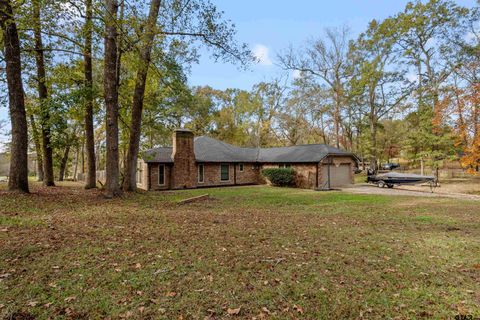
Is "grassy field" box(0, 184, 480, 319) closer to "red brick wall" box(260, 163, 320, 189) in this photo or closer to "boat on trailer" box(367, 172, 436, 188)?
"red brick wall" box(260, 163, 320, 189)

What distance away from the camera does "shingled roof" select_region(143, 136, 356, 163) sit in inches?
789

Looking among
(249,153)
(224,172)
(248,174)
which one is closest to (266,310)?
(224,172)

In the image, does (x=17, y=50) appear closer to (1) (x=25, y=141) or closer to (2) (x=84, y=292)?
(1) (x=25, y=141)

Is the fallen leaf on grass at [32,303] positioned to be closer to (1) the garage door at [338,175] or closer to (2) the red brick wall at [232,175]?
(2) the red brick wall at [232,175]

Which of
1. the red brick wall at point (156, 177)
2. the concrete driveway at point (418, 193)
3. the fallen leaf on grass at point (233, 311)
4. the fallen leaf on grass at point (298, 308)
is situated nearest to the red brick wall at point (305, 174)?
the concrete driveway at point (418, 193)

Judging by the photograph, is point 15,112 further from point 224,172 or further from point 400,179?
point 400,179

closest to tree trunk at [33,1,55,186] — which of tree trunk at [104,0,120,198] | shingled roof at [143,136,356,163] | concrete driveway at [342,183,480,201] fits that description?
tree trunk at [104,0,120,198]

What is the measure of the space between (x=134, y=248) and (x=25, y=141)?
25.1 ft

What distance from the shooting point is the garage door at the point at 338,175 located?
788 inches

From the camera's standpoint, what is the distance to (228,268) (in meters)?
4.23

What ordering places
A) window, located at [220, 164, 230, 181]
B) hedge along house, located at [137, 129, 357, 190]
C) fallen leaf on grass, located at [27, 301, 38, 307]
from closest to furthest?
fallen leaf on grass, located at [27, 301, 38, 307] < hedge along house, located at [137, 129, 357, 190] < window, located at [220, 164, 230, 181]

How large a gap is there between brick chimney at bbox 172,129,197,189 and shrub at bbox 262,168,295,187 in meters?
6.11

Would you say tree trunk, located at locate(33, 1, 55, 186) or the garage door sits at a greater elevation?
tree trunk, located at locate(33, 1, 55, 186)

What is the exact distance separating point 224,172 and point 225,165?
593 mm
